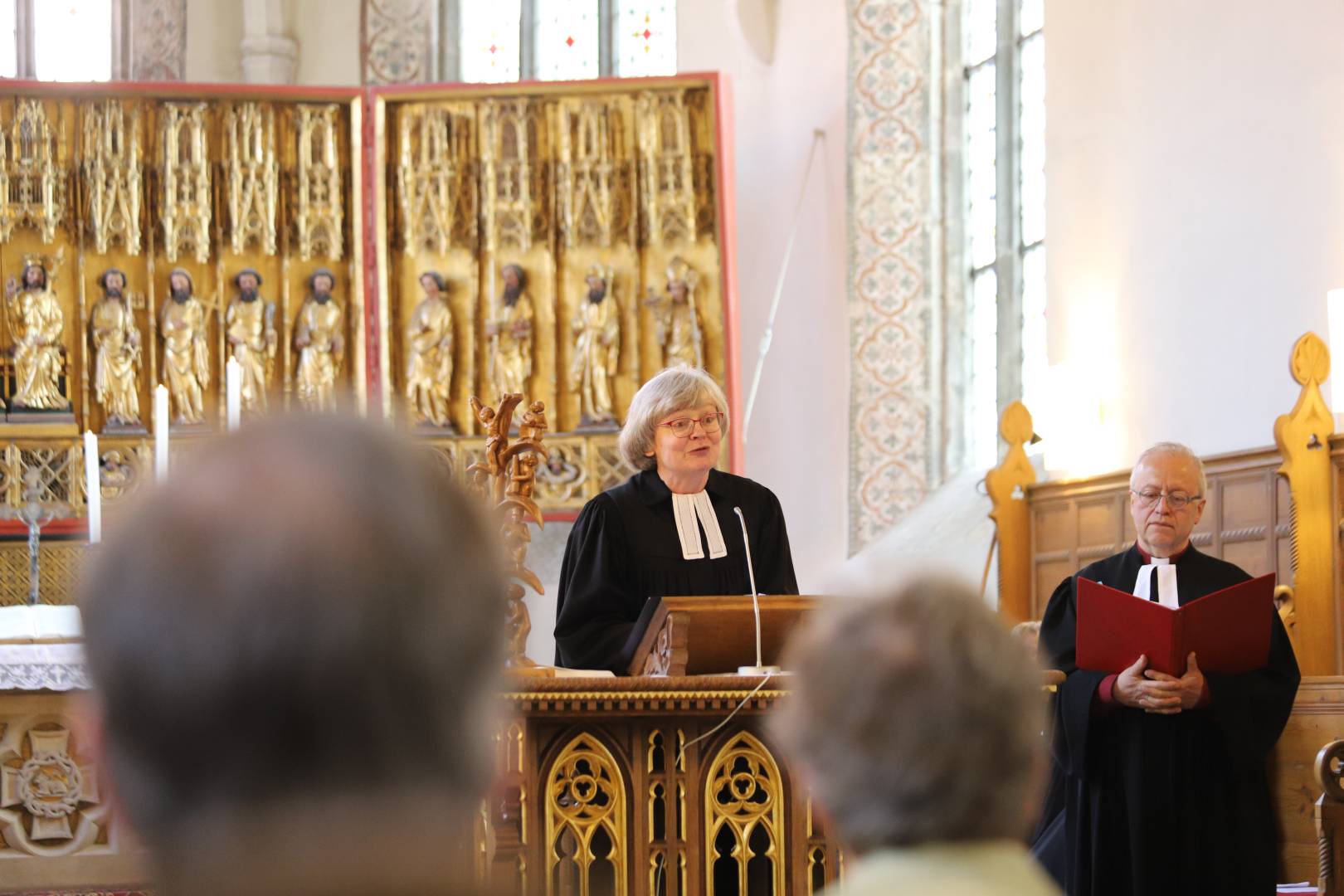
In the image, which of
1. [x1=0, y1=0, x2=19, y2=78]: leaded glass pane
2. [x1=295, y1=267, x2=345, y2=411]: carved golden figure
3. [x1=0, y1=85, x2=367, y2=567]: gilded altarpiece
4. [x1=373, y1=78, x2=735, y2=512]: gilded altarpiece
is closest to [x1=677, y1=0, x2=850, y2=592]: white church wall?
[x1=373, y1=78, x2=735, y2=512]: gilded altarpiece

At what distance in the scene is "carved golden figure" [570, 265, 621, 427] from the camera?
11.0 metres

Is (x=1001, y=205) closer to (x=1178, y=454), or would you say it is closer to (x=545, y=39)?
(x=545, y=39)

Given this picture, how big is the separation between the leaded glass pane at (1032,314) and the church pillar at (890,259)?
28.1 inches

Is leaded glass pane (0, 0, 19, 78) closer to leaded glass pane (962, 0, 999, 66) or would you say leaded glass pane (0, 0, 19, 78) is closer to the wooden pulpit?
leaded glass pane (962, 0, 999, 66)

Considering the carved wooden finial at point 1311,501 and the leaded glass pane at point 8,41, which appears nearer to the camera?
the carved wooden finial at point 1311,501

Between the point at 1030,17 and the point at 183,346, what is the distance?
18.8 ft

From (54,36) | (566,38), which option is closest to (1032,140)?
(566,38)

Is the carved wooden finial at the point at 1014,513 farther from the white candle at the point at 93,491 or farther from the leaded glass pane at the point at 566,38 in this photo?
the leaded glass pane at the point at 566,38

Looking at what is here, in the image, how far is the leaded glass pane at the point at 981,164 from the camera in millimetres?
11336

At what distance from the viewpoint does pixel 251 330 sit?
1109 centimetres

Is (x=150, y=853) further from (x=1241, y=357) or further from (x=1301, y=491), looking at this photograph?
(x=1241, y=357)

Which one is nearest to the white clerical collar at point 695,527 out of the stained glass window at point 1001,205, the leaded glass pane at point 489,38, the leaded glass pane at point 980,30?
the stained glass window at point 1001,205

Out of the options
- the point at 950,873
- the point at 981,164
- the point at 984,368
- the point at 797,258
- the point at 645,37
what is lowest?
the point at 950,873

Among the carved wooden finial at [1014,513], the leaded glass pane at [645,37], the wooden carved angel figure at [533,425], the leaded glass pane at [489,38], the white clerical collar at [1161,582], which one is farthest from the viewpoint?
the leaded glass pane at [489,38]
